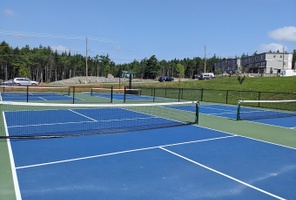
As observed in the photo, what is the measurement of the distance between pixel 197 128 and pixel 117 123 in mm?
3584

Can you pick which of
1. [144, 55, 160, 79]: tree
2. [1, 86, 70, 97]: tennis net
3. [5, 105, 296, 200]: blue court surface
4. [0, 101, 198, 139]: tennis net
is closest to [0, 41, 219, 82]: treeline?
[144, 55, 160, 79]: tree

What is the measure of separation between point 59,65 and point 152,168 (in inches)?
4644

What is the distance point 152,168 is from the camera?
6.72 metres

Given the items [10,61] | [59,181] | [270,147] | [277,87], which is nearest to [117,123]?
[270,147]

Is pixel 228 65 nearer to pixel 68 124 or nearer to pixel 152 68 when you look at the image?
pixel 152 68

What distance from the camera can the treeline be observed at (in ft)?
325

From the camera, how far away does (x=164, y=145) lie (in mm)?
9039

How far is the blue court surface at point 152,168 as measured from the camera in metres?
5.32

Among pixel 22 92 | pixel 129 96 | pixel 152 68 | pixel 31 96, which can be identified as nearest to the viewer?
pixel 31 96

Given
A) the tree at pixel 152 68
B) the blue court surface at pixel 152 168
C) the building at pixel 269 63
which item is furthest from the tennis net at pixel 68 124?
the tree at pixel 152 68

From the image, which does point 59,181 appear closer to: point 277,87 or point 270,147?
point 270,147

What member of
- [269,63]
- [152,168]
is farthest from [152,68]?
[152,168]

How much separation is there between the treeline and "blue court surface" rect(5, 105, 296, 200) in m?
77.0

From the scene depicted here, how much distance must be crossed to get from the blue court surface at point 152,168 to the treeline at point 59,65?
77.0 metres
